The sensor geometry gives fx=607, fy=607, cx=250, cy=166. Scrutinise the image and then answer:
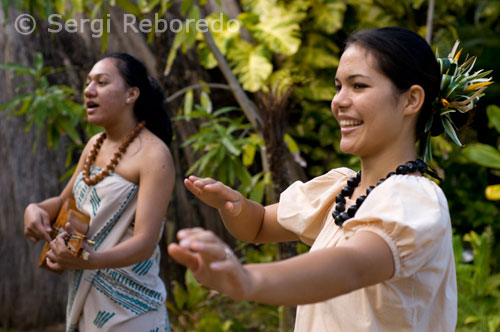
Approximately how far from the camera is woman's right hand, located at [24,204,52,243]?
8.12 feet

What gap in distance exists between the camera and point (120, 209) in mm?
2406

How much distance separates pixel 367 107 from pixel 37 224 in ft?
5.26

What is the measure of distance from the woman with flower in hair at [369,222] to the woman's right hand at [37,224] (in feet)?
3.50

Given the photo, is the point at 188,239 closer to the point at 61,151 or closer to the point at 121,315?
the point at 121,315

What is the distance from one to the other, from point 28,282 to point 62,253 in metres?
2.69

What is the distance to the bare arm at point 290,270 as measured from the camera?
104 centimetres

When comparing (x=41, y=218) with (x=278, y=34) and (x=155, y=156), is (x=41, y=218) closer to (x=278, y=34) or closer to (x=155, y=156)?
(x=155, y=156)

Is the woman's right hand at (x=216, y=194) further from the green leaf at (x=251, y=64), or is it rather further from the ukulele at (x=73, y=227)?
the green leaf at (x=251, y=64)

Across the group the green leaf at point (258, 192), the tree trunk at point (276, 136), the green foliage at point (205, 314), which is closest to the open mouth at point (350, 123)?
the tree trunk at point (276, 136)

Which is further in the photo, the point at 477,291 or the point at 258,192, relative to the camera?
the point at 477,291

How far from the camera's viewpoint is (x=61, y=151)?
462 centimetres

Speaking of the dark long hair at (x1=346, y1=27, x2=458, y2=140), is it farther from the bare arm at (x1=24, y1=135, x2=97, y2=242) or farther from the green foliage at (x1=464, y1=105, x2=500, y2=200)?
the green foliage at (x1=464, y1=105, x2=500, y2=200)

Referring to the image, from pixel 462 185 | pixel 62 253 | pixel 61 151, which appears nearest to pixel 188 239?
pixel 62 253

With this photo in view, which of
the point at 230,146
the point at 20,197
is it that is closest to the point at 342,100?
the point at 230,146
